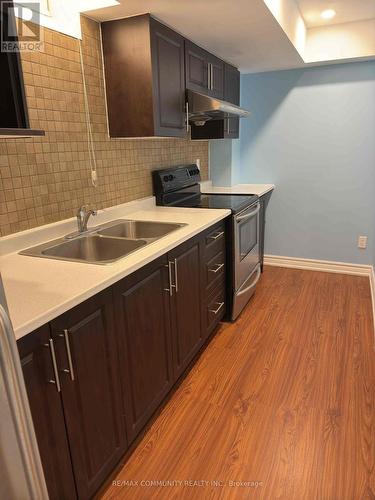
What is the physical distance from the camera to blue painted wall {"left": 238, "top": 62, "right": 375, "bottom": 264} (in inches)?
134

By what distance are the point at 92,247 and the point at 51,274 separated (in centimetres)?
59

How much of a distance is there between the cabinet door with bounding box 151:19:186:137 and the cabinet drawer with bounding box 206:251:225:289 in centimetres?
87

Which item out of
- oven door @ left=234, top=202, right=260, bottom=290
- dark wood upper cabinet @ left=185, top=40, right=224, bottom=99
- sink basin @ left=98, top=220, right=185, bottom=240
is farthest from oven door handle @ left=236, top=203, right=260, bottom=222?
dark wood upper cabinet @ left=185, top=40, right=224, bottom=99

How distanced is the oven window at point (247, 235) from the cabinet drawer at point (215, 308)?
345mm

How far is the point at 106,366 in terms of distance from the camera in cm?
134

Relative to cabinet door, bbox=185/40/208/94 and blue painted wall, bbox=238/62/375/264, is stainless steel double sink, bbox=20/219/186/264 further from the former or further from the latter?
blue painted wall, bbox=238/62/375/264

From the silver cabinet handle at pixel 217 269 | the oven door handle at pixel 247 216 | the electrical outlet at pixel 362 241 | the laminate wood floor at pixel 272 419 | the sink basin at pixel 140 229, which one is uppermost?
the sink basin at pixel 140 229

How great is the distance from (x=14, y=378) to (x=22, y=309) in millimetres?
291

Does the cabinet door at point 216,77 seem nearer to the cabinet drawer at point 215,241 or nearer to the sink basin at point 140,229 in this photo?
the cabinet drawer at point 215,241

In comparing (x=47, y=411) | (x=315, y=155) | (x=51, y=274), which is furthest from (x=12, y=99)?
(x=315, y=155)

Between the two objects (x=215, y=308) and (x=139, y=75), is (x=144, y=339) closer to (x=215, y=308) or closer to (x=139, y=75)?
(x=215, y=308)

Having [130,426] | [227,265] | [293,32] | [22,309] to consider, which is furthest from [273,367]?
[293,32]

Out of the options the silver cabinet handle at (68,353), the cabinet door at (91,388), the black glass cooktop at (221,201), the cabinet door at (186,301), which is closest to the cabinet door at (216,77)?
the black glass cooktop at (221,201)

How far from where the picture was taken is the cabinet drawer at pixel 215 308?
94.0 inches
